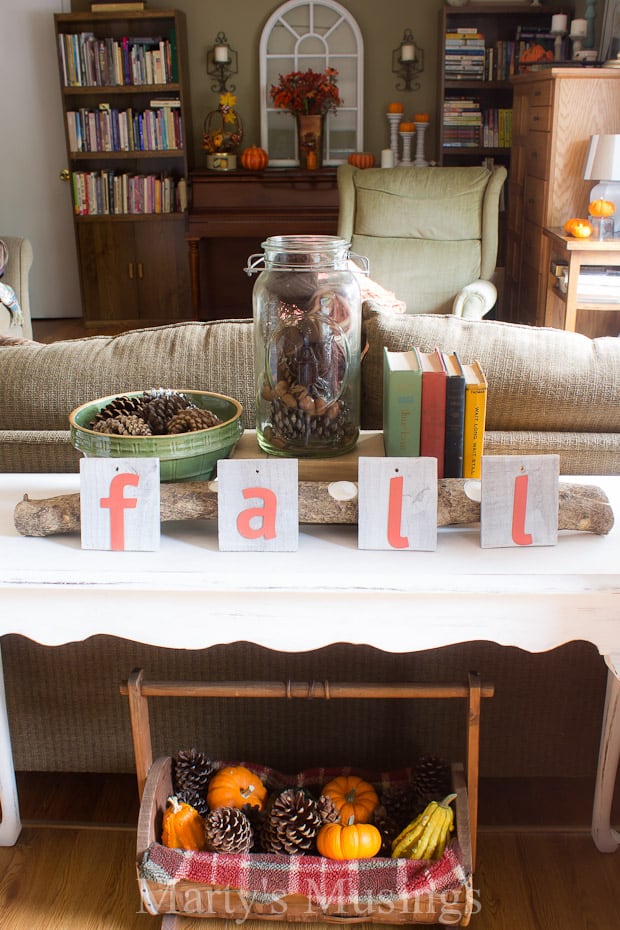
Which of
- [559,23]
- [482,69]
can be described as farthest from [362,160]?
[559,23]

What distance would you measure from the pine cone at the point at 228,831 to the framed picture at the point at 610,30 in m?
3.96

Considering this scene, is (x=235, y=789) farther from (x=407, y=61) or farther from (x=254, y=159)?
(x=407, y=61)

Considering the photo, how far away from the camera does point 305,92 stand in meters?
4.79

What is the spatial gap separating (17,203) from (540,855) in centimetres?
500

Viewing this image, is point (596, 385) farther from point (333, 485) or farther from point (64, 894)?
point (64, 894)

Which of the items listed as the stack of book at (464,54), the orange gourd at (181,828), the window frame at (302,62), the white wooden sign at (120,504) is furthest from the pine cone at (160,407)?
the window frame at (302,62)

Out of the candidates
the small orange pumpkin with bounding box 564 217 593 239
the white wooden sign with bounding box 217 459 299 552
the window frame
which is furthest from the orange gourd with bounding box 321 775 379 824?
the window frame

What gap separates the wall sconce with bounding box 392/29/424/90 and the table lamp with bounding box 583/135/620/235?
1.84 meters

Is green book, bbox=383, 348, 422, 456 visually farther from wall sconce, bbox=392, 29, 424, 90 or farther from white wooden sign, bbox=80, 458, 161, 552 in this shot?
wall sconce, bbox=392, 29, 424, 90

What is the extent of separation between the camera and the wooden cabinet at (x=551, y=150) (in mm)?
3486

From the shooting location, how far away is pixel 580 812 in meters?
1.48

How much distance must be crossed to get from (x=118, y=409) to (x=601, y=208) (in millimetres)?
2745

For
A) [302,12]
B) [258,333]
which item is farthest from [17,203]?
[258,333]

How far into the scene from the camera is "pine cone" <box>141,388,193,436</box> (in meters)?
1.12
